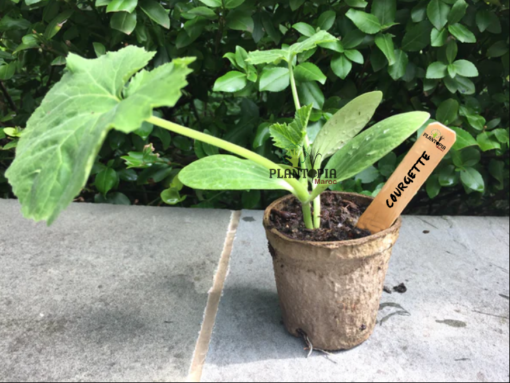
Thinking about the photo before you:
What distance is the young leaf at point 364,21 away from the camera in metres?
1.23

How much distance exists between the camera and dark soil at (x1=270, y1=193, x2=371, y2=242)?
867 millimetres

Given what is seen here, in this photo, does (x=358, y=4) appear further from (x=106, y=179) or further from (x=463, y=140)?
(x=106, y=179)

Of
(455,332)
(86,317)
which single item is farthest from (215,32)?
(455,332)

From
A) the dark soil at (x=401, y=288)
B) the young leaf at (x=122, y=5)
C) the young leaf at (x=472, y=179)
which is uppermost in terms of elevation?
the young leaf at (x=122, y=5)

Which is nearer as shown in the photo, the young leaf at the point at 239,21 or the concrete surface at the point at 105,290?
the concrete surface at the point at 105,290

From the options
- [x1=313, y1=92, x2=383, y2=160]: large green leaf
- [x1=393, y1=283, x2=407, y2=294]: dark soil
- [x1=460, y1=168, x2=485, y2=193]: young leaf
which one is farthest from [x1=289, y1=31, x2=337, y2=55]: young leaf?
[x1=460, y1=168, x2=485, y2=193]: young leaf

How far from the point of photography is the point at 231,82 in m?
1.20

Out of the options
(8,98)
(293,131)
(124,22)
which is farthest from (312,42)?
(8,98)

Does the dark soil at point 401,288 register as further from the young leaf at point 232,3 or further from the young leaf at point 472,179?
the young leaf at point 232,3

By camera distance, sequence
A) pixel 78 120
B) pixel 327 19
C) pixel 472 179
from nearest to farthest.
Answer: pixel 78 120 < pixel 327 19 < pixel 472 179

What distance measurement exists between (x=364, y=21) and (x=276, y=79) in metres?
0.31

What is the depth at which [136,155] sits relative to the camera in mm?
1384

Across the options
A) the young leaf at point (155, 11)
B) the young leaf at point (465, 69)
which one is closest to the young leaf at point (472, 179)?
the young leaf at point (465, 69)

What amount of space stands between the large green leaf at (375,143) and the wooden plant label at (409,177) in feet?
0.14
